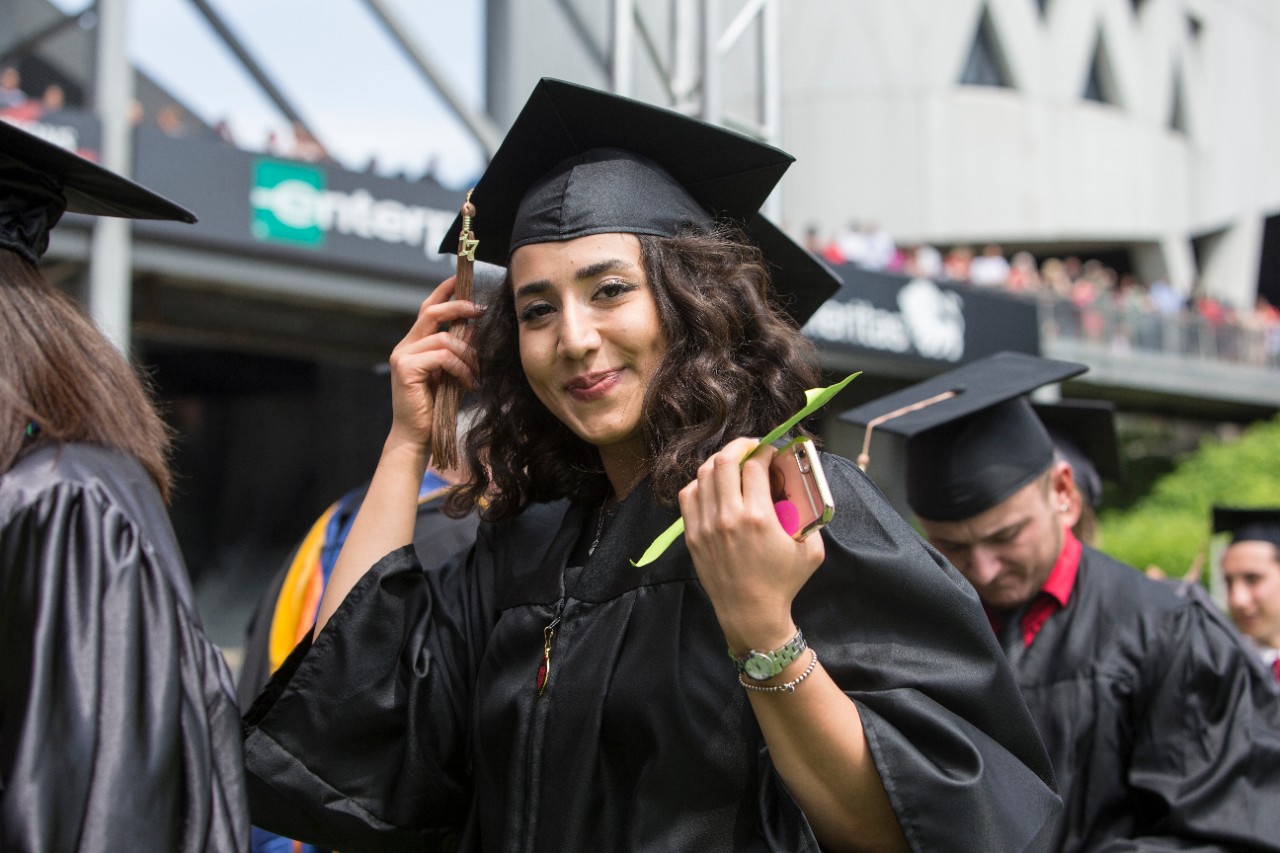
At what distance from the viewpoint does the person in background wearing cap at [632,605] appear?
5.32 ft

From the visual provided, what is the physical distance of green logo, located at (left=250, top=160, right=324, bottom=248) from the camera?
34.6 feet

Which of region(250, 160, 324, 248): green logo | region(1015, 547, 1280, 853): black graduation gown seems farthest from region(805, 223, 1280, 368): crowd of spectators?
region(1015, 547, 1280, 853): black graduation gown

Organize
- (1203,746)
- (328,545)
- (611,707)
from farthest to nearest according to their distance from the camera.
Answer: (328,545), (1203,746), (611,707)

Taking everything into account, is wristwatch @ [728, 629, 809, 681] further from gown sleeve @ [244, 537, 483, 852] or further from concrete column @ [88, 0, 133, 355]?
concrete column @ [88, 0, 133, 355]

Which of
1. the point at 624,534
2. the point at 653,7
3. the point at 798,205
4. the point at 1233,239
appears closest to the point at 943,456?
the point at 624,534

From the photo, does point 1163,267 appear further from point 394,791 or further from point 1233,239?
point 394,791

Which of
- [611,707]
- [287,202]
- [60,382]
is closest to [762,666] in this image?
[611,707]

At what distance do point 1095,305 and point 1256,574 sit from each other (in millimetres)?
15034

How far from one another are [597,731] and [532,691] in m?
0.16

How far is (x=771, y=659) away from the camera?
5.14 feet

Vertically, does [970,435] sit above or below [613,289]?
below

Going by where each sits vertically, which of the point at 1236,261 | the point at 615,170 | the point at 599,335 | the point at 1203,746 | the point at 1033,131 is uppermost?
the point at 1033,131

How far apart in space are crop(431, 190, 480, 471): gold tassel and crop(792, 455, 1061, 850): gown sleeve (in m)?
0.75

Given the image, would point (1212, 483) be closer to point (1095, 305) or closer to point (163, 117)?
point (1095, 305)
